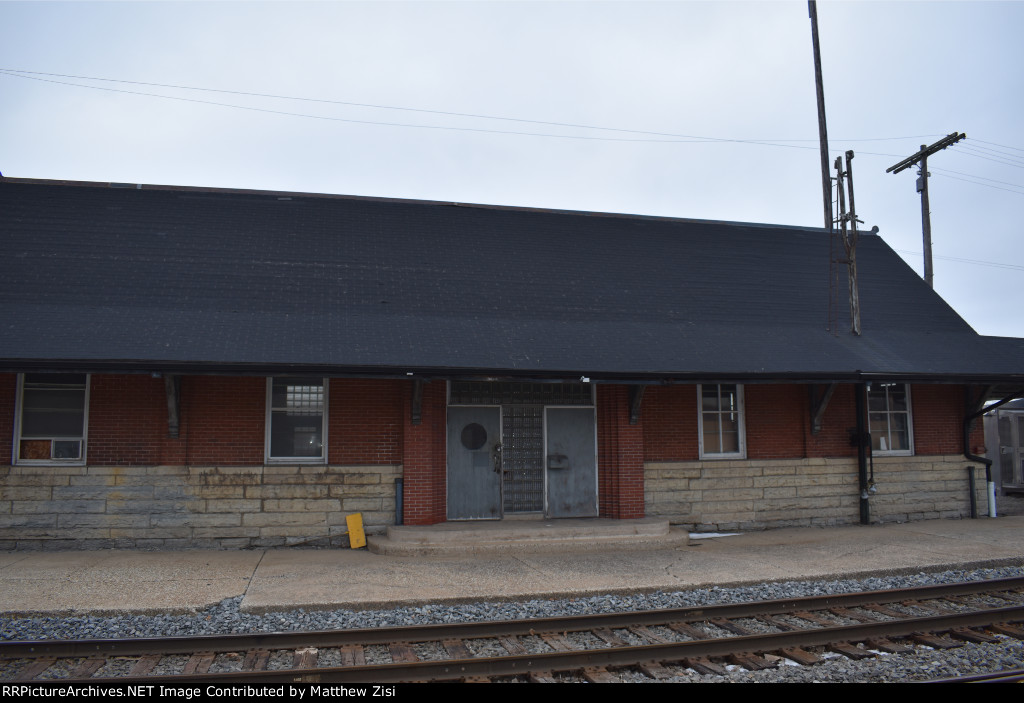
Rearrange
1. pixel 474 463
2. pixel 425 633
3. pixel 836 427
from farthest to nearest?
1. pixel 836 427
2. pixel 474 463
3. pixel 425 633

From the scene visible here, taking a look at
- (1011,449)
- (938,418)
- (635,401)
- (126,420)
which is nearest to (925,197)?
(1011,449)

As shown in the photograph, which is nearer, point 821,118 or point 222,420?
point 222,420

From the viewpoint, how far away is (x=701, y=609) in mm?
7555

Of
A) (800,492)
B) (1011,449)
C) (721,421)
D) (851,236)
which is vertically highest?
(851,236)

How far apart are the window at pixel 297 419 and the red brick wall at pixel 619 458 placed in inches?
182

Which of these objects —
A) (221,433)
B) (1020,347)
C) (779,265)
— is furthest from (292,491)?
(1020,347)

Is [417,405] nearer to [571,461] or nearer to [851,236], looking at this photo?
[571,461]

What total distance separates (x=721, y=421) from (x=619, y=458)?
225cm

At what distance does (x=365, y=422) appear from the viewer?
11.6m

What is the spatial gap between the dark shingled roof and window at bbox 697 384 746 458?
0.93m

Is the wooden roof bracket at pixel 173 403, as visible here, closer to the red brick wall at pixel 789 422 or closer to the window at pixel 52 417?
the window at pixel 52 417

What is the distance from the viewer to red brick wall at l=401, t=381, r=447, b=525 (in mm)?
11422

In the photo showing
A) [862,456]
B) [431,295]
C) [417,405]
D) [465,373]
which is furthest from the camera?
[862,456]
